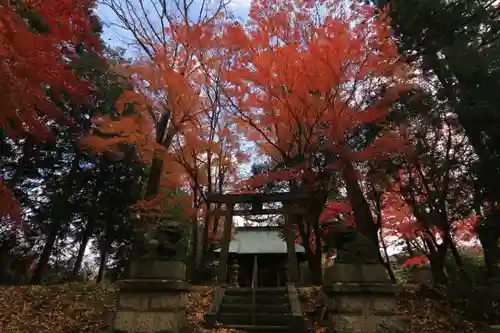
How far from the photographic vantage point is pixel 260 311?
7953 millimetres

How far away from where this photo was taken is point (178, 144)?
43.4 feet

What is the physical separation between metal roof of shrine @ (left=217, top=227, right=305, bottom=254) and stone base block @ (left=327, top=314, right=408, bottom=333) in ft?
37.9

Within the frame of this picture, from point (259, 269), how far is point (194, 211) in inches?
271

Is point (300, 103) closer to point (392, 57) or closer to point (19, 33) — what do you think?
point (392, 57)

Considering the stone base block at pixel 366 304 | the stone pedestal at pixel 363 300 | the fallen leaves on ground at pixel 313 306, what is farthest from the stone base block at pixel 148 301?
the fallen leaves on ground at pixel 313 306

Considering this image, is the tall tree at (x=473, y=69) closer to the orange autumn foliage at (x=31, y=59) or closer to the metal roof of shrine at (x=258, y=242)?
the orange autumn foliage at (x=31, y=59)

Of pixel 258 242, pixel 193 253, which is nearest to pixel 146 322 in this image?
pixel 193 253

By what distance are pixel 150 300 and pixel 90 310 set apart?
3.80m

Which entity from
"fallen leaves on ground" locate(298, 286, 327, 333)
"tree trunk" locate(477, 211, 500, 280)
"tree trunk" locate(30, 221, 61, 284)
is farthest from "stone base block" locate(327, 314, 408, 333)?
"tree trunk" locate(30, 221, 61, 284)

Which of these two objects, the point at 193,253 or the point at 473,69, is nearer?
the point at 473,69

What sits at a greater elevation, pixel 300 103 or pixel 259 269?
pixel 300 103

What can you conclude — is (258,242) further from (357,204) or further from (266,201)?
(357,204)

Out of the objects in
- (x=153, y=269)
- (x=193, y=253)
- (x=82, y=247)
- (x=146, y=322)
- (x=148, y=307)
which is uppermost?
(x=82, y=247)

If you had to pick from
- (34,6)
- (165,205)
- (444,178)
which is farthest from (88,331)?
(444,178)
